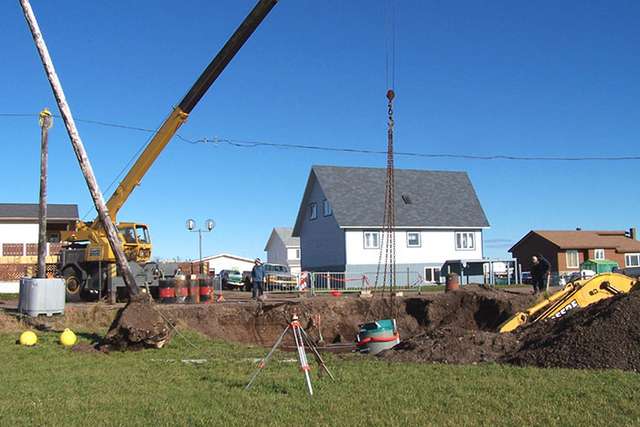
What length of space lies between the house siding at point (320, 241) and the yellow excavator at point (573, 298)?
27.2m

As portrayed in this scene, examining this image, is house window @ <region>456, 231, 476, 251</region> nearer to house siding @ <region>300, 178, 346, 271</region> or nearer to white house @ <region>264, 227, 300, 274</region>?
house siding @ <region>300, 178, 346, 271</region>

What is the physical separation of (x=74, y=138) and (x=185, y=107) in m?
5.50

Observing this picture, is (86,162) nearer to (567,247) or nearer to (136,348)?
(136,348)

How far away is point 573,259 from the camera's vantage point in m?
56.2

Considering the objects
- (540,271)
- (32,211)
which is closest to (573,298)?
(540,271)

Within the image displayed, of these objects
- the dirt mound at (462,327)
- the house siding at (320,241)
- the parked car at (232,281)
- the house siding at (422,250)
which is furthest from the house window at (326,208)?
the dirt mound at (462,327)

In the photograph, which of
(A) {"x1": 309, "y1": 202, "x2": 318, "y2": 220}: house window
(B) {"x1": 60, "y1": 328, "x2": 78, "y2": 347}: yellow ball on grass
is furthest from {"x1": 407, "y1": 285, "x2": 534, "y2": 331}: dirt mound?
(A) {"x1": 309, "y1": 202, "x2": 318, "y2": 220}: house window

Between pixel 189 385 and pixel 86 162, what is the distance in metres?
7.93

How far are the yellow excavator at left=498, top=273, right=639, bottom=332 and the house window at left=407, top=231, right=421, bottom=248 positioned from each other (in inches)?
1121

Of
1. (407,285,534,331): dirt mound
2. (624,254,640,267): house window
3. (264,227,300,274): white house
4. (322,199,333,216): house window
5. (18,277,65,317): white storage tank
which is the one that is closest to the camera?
(18,277,65,317): white storage tank

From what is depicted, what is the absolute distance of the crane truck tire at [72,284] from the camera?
2691 centimetres

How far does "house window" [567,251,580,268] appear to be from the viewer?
2210 inches

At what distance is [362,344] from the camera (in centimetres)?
1719

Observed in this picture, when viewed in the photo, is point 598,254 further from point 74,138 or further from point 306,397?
point 306,397
